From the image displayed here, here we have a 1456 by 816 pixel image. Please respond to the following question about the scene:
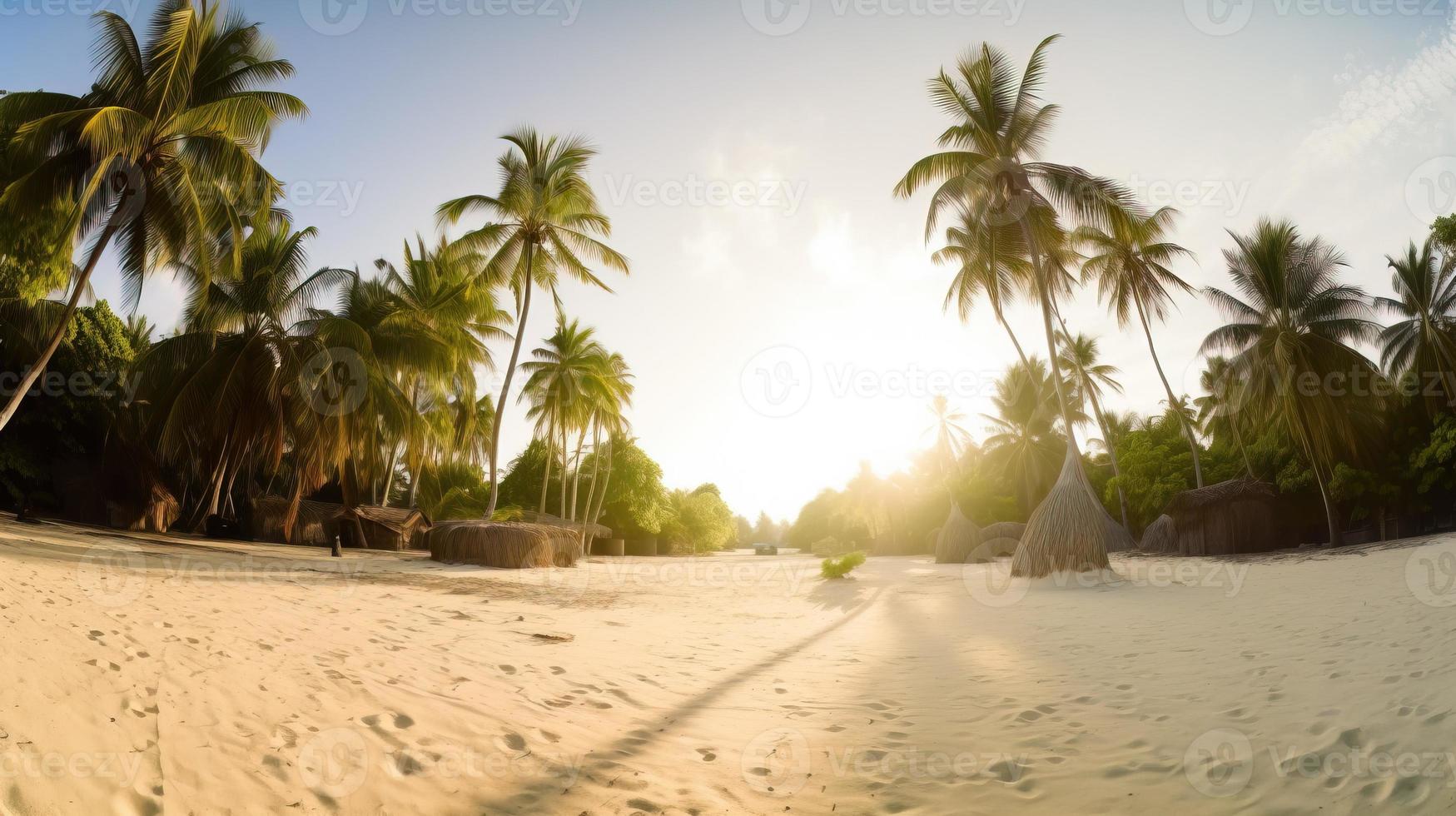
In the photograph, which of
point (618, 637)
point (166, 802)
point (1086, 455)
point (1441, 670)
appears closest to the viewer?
point (166, 802)

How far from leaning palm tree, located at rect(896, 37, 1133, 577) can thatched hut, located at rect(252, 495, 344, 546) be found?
21521mm

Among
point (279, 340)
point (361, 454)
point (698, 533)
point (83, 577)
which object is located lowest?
point (698, 533)

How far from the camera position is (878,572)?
67.9ft

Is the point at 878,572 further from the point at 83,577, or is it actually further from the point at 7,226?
the point at 7,226

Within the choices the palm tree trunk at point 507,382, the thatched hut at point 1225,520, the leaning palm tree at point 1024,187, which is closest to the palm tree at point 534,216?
the palm tree trunk at point 507,382

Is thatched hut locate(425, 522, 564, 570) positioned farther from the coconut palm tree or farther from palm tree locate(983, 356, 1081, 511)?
palm tree locate(983, 356, 1081, 511)

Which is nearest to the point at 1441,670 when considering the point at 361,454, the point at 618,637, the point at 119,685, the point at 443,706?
the point at 443,706

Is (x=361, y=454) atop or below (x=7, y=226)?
below

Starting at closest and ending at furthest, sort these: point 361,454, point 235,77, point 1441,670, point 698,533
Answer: point 1441,670 < point 235,77 < point 361,454 < point 698,533

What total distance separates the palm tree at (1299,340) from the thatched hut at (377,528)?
28.9 meters

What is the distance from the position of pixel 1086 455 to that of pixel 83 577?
44220 millimetres

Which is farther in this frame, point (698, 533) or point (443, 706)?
point (698, 533)

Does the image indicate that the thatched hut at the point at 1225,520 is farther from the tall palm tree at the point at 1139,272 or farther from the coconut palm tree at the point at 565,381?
the coconut palm tree at the point at 565,381

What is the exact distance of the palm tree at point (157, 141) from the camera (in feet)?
35.6
